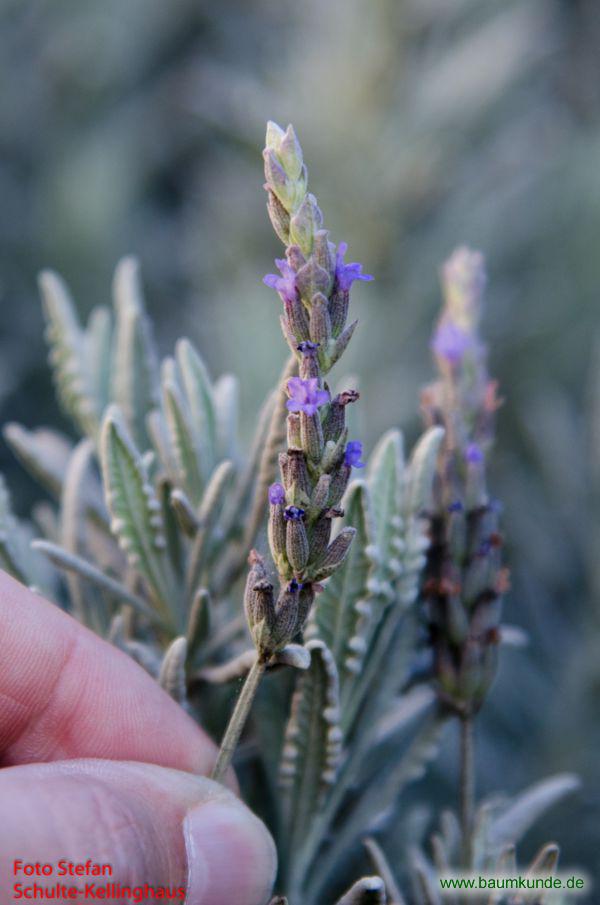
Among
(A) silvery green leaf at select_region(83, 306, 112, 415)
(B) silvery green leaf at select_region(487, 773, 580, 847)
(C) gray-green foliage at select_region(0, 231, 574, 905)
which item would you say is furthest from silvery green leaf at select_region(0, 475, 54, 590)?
(B) silvery green leaf at select_region(487, 773, 580, 847)

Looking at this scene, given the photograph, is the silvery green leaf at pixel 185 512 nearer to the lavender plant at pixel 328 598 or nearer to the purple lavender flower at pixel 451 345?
the lavender plant at pixel 328 598

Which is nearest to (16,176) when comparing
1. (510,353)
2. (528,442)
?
(510,353)

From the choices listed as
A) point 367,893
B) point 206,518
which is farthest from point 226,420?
point 367,893

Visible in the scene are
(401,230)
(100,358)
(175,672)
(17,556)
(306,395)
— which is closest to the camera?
(306,395)

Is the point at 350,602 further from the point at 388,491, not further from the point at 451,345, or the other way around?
the point at 451,345

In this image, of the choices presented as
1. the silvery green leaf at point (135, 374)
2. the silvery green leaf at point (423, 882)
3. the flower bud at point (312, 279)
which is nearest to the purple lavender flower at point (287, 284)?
the flower bud at point (312, 279)

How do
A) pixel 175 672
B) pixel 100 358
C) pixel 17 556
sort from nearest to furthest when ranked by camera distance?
pixel 175 672
pixel 17 556
pixel 100 358

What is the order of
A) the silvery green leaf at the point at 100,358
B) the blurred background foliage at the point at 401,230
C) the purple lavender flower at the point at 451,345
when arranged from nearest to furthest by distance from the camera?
the purple lavender flower at the point at 451,345, the silvery green leaf at the point at 100,358, the blurred background foliage at the point at 401,230

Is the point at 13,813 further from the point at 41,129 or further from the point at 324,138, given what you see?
the point at 41,129
